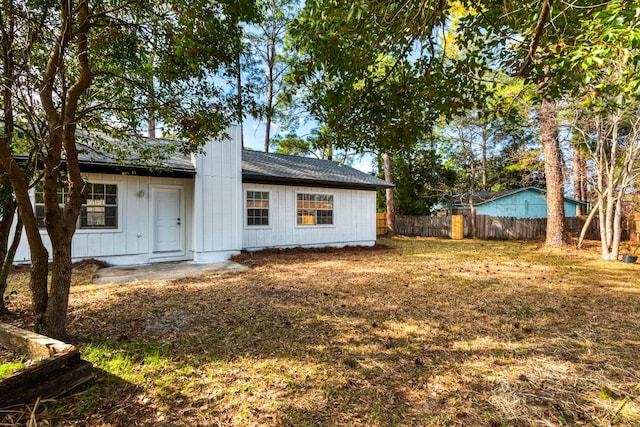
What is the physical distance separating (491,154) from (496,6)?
77.8 ft

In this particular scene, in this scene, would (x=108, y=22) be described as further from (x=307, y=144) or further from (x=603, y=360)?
(x=307, y=144)

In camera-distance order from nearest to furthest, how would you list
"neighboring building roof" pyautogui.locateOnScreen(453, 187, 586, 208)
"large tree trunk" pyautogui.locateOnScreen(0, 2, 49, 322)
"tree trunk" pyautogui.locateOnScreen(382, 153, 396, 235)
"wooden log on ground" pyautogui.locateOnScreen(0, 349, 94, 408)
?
"wooden log on ground" pyautogui.locateOnScreen(0, 349, 94, 408) → "large tree trunk" pyautogui.locateOnScreen(0, 2, 49, 322) → "tree trunk" pyautogui.locateOnScreen(382, 153, 396, 235) → "neighboring building roof" pyautogui.locateOnScreen(453, 187, 586, 208)

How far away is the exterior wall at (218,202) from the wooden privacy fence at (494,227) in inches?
471

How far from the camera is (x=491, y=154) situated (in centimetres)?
2419

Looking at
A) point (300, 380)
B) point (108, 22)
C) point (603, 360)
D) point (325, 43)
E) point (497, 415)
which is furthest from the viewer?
point (108, 22)

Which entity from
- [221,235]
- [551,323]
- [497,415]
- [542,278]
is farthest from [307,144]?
[497,415]

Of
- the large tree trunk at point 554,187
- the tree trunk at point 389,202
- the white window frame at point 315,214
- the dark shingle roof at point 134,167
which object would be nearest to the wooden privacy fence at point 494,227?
the tree trunk at point 389,202

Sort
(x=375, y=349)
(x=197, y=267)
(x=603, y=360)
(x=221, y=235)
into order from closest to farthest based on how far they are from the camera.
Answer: (x=603, y=360), (x=375, y=349), (x=197, y=267), (x=221, y=235)

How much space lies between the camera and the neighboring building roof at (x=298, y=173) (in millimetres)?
9719

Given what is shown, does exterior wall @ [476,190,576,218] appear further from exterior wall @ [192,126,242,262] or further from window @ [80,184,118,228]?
window @ [80,184,118,228]

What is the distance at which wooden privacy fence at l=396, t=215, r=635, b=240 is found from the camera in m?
14.1

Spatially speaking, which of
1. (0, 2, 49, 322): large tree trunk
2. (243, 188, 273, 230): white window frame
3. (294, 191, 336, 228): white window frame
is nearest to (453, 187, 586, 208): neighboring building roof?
(294, 191, 336, 228): white window frame

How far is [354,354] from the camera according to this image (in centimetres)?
291

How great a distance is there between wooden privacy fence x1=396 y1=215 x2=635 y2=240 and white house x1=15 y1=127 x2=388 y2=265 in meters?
8.26
